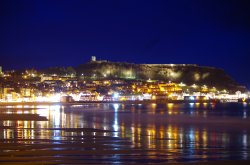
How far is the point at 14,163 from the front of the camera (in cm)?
1458

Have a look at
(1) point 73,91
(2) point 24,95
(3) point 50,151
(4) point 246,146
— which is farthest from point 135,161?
(1) point 73,91

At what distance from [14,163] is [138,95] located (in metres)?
163

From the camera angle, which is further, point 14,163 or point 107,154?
point 107,154

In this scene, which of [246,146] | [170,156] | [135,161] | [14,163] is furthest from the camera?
[246,146]

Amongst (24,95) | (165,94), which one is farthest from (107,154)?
(165,94)

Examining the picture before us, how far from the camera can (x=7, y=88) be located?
140250 mm

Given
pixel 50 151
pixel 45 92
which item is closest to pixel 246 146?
pixel 50 151

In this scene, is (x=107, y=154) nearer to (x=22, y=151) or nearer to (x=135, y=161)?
(x=135, y=161)

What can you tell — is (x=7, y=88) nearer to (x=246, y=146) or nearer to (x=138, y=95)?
(x=138, y=95)

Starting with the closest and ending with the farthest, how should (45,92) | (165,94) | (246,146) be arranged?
(246,146) → (45,92) → (165,94)

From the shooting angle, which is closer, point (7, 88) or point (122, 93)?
point (7, 88)

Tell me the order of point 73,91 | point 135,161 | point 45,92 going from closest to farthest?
point 135,161 < point 45,92 < point 73,91

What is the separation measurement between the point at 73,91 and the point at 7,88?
3365 centimetres

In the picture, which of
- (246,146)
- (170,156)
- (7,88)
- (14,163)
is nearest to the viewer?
(14,163)
